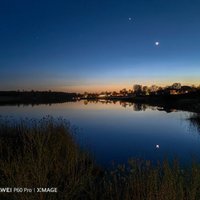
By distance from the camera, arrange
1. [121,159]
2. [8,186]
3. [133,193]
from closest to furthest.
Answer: [133,193]
[8,186]
[121,159]

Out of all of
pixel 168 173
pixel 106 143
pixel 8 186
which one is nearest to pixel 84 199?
pixel 8 186

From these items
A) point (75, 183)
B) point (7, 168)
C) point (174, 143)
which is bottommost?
point (174, 143)

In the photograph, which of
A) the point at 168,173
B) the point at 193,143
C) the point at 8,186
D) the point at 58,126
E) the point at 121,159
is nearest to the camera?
the point at 168,173

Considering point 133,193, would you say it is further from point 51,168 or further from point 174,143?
point 174,143

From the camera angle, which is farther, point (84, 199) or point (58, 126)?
point (58, 126)

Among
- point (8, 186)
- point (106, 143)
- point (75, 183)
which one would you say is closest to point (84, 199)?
point (75, 183)

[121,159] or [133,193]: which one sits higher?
[133,193]

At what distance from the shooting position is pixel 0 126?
20.3 metres

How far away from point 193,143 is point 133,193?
63.3 ft

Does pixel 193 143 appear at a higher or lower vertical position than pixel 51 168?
lower

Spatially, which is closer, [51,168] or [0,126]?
[51,168]

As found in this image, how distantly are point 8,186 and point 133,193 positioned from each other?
10.4 ft

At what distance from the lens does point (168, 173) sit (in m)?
6.79

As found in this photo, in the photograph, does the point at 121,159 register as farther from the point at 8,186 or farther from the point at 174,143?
the point at 8,186
